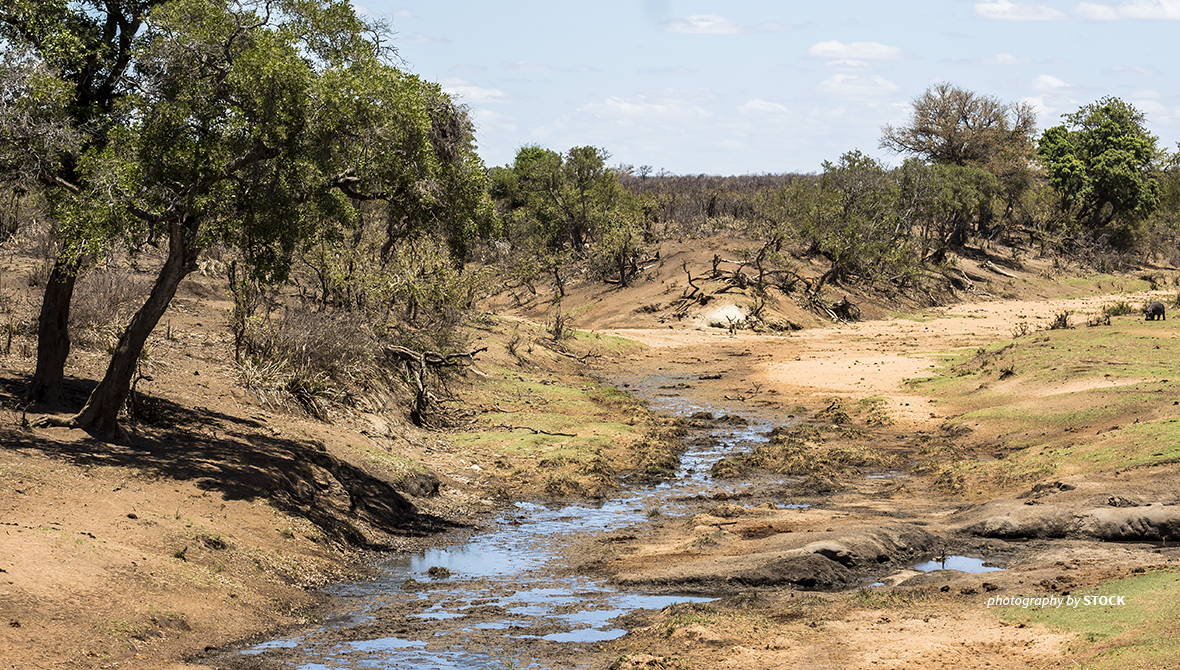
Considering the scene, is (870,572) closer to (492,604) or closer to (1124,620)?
(1124,620)

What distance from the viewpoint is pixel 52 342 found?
12.8 metres

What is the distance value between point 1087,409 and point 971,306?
32.1m

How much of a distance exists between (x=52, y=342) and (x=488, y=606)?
22.1 feet

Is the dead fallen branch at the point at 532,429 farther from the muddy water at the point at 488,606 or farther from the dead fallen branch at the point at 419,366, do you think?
the muddy water at the point at 488,606

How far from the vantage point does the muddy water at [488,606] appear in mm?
8430

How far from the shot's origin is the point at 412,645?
28.5 feet

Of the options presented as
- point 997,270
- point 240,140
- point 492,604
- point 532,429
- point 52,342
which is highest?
point 240,140

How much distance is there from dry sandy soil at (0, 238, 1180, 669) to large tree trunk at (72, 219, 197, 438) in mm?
297

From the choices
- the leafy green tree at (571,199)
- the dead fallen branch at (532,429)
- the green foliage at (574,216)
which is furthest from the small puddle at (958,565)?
the leafy green tree at (571,199)

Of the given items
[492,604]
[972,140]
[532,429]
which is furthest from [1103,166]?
[492,604]

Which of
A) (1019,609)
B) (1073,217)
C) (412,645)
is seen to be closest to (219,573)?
(412,645)

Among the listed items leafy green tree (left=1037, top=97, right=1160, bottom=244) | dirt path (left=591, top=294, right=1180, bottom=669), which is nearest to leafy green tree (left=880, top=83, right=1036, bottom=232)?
leafy green tree (left=1037, top=97, right=1160, bottom=244)

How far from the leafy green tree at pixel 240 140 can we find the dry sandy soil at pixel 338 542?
6.02 ft

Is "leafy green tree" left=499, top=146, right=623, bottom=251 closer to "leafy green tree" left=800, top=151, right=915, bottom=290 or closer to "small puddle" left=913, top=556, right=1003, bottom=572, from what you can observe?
"leafy green tree" left=800, top=151, right=915, bottom=290
